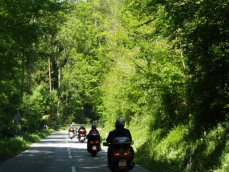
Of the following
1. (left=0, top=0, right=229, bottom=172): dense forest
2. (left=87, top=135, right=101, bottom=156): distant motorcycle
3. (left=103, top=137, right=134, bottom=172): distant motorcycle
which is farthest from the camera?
(left=87, top=135, right=101, bottom=156): distant motorcycle

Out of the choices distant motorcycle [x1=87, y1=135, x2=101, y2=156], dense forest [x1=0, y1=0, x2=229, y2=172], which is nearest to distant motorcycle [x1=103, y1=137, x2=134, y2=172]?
dense forest [x1=0, y1=0, x2=229, y2=172]

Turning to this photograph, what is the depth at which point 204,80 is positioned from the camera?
15.3 metres

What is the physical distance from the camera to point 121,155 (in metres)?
12.6

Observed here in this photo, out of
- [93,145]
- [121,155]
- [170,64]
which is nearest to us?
[121,155]

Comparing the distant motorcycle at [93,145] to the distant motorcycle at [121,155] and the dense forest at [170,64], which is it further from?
the distant motorcycle at [121,155]

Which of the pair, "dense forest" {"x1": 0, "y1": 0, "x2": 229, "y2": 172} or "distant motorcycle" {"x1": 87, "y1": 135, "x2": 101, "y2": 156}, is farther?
"distant motorcycle" {"x1": 87, "y1": 135, "x2": 101, "y2": 156}

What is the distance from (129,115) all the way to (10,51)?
66.6 ft

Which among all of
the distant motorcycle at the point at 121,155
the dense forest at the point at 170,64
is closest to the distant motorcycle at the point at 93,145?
the dense forest at the point at 170,64

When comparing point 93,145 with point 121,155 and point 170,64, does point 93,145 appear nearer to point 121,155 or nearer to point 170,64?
point 170,64

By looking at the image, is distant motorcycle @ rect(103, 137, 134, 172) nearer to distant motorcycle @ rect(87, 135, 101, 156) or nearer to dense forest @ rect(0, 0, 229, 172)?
dense forest @ rect(0, 0, 229, 172)

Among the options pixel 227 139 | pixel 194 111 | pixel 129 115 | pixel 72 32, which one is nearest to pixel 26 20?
pixel 194 111

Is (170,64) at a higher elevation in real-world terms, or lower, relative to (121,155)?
higher

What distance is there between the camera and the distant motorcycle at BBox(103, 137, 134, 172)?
12.5m

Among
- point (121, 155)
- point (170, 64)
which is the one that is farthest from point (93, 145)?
point (121, 155)
